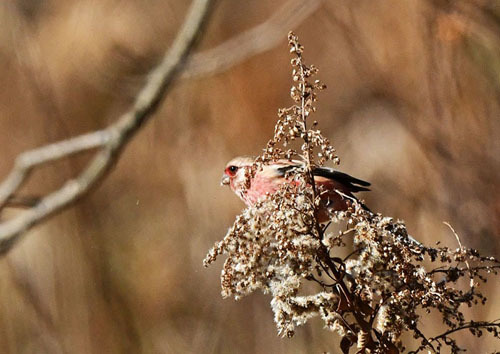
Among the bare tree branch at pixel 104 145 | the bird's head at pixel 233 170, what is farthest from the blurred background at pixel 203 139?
the bare tree branch at pixel 104 145

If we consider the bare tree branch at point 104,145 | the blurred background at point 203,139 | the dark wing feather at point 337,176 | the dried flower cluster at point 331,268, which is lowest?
the dried flower cluster at point 331,268

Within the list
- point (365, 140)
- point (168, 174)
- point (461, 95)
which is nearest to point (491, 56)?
point (461, 95)

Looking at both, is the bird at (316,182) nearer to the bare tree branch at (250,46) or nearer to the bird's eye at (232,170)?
the bird's eye at (232,170)

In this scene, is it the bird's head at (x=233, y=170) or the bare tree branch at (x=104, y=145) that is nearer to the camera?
the bare tree branch at (x=104, y=145)

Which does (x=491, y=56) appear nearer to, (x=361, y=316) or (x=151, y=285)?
(x=361, y=316)

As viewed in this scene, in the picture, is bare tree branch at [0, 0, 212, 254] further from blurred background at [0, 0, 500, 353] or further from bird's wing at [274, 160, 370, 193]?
blurred background at [0, 0, 500, 353]

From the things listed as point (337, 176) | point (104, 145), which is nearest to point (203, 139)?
point (104, 145)
